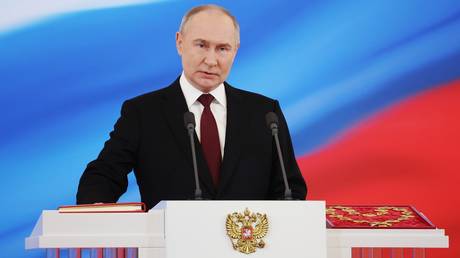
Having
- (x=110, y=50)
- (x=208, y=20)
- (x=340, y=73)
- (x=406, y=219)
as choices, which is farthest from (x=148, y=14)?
(x=406, y=219)

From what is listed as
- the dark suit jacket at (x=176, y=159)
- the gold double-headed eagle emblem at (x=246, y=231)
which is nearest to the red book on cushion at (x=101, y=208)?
the gold double-headed eagle emblem at (x=246, y=231)

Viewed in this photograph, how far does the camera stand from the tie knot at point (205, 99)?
123 inches

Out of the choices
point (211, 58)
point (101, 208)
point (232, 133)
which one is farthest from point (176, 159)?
point (101, 208)

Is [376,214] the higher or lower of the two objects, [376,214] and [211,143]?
the lower

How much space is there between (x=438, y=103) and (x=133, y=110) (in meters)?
1.92

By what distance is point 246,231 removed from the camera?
2.25m

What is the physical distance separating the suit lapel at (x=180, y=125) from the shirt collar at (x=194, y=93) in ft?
0.06

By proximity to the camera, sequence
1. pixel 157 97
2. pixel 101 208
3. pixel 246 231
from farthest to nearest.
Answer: pixel 157 97 → pixel 101 208 → pixel 246 231

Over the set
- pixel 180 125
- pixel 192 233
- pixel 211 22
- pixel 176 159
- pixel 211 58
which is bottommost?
pixel 192 233

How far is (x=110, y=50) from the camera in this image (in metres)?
4.25

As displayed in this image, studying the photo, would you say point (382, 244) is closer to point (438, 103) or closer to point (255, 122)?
point (255, 122)

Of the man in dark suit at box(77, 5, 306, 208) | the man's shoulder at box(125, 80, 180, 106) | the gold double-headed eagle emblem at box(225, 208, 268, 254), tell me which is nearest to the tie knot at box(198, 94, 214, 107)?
the man in dark suit at box(77, 5, 306, 208)

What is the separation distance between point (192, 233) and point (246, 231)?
14 centimetres

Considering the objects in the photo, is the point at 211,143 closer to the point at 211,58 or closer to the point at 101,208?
the point at 211,58
